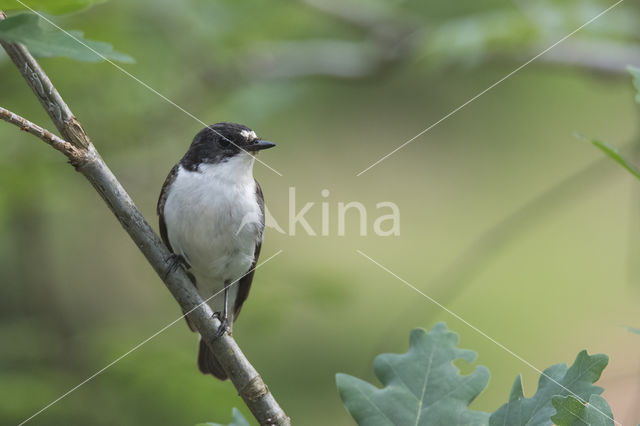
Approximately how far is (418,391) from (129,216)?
98 cm

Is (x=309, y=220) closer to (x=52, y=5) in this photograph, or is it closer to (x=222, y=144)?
(x=222, y=144)

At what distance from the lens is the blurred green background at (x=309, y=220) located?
3.78 meters

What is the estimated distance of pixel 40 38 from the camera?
1548 mm

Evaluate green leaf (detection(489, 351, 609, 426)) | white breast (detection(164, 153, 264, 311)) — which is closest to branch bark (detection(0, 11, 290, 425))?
green leaf (detection(489, 351, 609, 426))

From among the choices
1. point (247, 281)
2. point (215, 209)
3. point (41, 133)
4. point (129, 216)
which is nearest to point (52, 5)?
point (41, 133)

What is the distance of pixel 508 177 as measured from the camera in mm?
8398

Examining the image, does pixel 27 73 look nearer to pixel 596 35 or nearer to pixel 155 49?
pixel 155 49

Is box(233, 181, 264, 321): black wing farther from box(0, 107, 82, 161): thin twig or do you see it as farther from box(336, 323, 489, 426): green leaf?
box(336, 323, 489, 426): green leaf

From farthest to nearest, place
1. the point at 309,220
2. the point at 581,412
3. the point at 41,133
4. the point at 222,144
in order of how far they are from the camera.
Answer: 1. the point at 309,220
2. the point at 222,144
3. the point at 41,133
4. the point at 581,412

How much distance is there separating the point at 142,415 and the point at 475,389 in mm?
2217

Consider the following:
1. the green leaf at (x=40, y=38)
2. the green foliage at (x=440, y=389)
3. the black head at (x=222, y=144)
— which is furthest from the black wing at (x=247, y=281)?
the green leaf at (x=40, y=38)

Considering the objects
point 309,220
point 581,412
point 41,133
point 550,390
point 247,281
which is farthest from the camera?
point 309,220

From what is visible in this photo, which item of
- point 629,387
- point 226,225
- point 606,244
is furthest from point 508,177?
point 226,225

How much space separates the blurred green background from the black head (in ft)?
2.63
